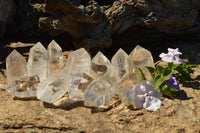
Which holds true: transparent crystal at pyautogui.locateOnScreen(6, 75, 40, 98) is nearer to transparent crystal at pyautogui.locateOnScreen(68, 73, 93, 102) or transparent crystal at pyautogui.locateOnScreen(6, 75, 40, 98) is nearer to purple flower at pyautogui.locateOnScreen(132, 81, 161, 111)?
transparent crystal at pyautogui.locateOnScreen(68, 73, 93, 102)

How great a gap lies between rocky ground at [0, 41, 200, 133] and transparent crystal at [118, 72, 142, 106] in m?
0.07

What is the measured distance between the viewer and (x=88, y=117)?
66.6 inches

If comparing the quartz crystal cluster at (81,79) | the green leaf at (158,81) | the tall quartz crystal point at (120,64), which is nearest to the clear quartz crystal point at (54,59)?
the quartz crystal cluster at (81,79)

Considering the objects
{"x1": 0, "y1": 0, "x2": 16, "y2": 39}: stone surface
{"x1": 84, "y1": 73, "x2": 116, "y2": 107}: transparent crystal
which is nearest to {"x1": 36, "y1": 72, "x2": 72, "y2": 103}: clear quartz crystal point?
{"x1": 84, "y1": 73, "x2": 116, "y2": 107}: transparent crystal

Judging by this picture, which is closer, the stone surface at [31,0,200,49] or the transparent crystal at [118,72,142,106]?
the transparent crystal at [118,72,142,106]

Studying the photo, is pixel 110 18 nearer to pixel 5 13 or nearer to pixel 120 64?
pixel 120 64

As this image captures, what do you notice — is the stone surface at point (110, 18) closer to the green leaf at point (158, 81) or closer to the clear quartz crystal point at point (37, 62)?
the clear quartz crystal point at point (37, 62)

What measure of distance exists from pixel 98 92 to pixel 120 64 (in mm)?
407

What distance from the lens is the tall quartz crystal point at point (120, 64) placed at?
2049mm

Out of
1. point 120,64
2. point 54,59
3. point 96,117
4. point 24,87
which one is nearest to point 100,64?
point 120,64

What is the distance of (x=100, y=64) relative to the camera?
2057 mm

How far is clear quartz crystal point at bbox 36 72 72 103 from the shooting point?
1.80 metres

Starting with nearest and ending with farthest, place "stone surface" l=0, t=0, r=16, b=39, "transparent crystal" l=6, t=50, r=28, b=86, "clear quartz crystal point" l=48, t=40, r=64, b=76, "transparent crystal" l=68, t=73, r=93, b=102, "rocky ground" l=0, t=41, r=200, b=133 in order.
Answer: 1. "rocky ground" l=0, t=41, r=200, b=133
2. "transparent crystal" l=68, t=73, r=93, b=102
3. "transparent crystal" l=6, t=50, r=28, b=86
4. "clear quartz crystal point" l=48, t=40, r=64, b=76
5. "stone surface" l=0, t=0, r=16, b=39

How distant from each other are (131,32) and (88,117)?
1822mm
